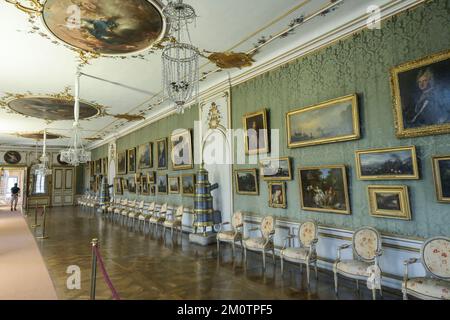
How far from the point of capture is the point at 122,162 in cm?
1555

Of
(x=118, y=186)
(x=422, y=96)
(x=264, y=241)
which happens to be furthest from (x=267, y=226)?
(x=118, y=186)

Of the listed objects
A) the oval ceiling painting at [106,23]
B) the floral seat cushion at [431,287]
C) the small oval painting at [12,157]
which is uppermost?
the oval ceiling painting at [106,23]

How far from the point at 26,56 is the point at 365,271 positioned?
8.07 m

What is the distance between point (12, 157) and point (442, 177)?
24923mm

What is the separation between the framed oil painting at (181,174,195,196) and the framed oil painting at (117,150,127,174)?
622 centimetres

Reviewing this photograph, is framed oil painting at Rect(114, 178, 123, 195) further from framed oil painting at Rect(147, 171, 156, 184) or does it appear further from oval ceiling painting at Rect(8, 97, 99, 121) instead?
oval ceiling painting at Rect(8, 97, 99, 121)

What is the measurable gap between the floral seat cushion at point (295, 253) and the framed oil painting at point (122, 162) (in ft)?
39.2

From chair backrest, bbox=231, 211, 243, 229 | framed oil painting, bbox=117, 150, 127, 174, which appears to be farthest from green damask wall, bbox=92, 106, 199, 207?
chair backrest, bbox=231, 211, 243, 229

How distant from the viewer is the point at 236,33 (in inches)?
226

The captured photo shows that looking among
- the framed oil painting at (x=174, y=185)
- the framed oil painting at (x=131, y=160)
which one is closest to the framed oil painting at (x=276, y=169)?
the framed oil painting at (x=174, y=185)

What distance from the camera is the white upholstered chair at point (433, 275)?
3223 millimetres

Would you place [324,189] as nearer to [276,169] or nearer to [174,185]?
→ [276,169]

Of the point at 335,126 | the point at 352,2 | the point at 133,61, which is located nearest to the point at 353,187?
the point at 335,126

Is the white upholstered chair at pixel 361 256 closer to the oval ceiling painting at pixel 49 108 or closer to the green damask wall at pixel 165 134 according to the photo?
the green damask wall at pixel 165 134
